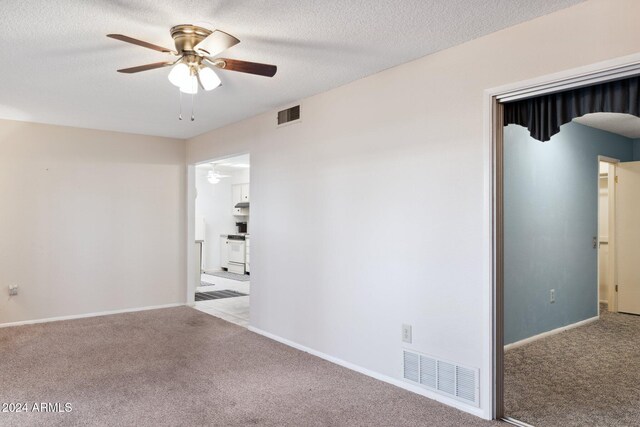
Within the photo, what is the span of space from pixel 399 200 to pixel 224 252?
7.79 m

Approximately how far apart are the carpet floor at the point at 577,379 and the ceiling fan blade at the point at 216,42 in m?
2.94

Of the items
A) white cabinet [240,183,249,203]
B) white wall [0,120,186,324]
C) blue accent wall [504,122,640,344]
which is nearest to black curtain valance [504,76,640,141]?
blue accent wall [504,122,640,344]

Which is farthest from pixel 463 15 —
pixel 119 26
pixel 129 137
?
pixel 129 137

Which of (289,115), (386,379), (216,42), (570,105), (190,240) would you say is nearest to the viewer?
(216,42)

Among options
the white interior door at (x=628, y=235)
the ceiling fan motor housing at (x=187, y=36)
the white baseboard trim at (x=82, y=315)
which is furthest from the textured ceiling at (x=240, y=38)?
the white interior door at (x=628, y=235)

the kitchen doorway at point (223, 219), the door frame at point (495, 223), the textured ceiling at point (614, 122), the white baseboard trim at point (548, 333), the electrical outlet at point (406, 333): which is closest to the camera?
the door frame at point (495, 223)

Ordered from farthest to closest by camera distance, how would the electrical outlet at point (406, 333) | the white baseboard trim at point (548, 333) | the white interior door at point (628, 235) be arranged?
the white interior door at point (628, 235) < the white baseboard trim at point (548, 333) < the electrical outlet at point (406, 333)

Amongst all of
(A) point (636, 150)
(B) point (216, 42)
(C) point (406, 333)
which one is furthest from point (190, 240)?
(A) point (636, 150)

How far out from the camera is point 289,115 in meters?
4.47

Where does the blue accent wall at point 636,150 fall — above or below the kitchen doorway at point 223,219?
above

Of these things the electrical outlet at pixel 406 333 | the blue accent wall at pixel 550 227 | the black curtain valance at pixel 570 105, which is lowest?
the electrical outlet at pixel 406 333

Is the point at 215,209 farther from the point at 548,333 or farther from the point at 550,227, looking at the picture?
the point at 548,333

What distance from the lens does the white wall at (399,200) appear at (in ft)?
8.76

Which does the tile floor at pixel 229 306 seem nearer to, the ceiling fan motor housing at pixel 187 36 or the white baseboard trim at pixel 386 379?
the white baseboard trim at pixel 386 379
